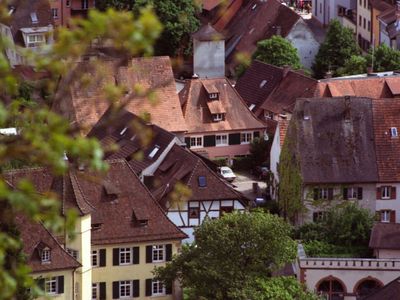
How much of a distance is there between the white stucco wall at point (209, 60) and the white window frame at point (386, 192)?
29908 mm

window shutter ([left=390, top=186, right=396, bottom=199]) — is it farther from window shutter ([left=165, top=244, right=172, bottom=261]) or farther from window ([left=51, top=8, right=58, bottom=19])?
window ([left=51, top=8, right=58, bottom=19])

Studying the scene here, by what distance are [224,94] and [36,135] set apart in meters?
68.5

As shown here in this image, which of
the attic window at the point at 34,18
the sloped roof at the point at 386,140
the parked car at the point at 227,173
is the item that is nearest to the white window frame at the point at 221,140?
the parked car at the point at 227,173

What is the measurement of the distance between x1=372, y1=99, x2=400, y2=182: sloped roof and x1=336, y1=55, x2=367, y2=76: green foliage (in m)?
20.5

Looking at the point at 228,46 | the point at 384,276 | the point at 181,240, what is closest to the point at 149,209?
the point at 181,240

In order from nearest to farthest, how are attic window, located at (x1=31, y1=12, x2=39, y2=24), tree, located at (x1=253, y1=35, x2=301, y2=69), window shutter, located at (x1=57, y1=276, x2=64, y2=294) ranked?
1. window shutter, located at (x1=57, y1=276, x2=64, y2=294)
2. tree, located at (x1=253, y1=35, x2=301, y2=69)
3. attic window, located at (x1=31, y1=12, x2=39, y2=24)

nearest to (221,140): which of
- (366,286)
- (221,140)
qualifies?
(221,140)

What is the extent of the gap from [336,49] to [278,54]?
14.8ft

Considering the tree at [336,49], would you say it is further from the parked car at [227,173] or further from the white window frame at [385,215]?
the white window frame at [385,215]

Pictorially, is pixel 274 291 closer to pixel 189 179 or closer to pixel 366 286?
pixel 366 286

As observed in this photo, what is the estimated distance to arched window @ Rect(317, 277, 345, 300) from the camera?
191ft

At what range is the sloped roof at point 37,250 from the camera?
173 feet

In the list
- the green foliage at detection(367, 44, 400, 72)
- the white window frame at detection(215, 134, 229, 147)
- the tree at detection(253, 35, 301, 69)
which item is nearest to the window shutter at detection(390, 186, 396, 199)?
the white window frame at detection(215, 134, 229, 147)

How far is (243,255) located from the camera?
51.1 meters
